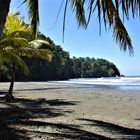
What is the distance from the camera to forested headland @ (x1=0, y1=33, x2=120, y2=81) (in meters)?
74.1

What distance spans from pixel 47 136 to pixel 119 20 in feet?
9.10

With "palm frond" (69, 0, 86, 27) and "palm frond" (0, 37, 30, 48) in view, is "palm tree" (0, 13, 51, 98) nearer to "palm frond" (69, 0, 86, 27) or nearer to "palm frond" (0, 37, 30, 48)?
"palm frond" (0, 37, 30, 48)

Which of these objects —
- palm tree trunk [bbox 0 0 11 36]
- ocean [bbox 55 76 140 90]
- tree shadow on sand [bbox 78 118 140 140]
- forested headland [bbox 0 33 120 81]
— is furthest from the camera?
forested headland [bbox 0 33 120 81]

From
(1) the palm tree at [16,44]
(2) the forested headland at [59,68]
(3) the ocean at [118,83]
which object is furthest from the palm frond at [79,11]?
(3) the ocean at [118,83]

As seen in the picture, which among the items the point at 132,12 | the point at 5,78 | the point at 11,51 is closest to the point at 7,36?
the point at 11,51

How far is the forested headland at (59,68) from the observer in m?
74.1

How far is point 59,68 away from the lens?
90375mm

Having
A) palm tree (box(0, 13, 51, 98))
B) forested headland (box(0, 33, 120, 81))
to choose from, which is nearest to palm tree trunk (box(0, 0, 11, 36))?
palm tree (box(0, 13, 51, 98))

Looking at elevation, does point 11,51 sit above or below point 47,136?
above

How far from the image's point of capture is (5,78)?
65.8 m

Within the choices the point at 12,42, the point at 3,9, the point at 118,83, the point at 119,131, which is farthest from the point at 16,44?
the point at 118,83

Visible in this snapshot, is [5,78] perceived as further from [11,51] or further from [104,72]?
[104,72]

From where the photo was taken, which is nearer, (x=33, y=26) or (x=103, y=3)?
(x=103, y=3)

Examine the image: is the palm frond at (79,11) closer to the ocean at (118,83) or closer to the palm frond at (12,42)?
the palm frond at (12,42)
